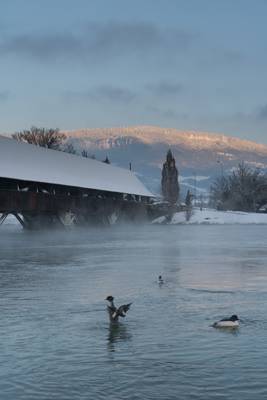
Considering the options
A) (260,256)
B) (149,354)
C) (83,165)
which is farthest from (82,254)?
(83,165)

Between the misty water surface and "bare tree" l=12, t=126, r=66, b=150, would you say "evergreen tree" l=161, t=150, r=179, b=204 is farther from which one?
the misty water surface

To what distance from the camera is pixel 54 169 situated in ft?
199

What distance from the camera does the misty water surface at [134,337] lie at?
764cm

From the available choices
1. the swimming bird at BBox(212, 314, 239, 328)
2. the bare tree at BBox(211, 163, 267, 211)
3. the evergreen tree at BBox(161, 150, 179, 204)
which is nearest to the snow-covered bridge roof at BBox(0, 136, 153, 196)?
the swimming bird at BBox(212, 314, 239, 328)

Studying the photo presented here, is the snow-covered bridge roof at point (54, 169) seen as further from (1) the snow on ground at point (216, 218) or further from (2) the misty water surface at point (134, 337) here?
(2) the misty water surface at point (134, 337)

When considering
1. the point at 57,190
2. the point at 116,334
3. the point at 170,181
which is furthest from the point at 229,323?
the point at 170,181

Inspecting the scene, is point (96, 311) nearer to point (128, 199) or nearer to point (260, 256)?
point (260, 256)

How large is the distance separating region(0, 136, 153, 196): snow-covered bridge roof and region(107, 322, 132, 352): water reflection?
37494 mm

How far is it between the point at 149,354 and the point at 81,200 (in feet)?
174

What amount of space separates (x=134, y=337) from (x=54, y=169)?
5090 centimetres

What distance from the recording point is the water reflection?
9945mm

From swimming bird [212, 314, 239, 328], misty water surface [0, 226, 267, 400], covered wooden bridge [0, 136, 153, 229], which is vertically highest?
covered wooden bridge [0, 136, 153, 229]

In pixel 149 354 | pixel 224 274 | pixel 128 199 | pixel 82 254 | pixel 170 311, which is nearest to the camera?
→ pixel 149 354

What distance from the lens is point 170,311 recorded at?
12.9 m
